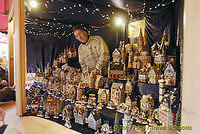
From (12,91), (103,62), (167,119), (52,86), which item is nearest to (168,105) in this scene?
(167,119)

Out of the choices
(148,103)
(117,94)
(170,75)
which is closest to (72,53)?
(117,94)

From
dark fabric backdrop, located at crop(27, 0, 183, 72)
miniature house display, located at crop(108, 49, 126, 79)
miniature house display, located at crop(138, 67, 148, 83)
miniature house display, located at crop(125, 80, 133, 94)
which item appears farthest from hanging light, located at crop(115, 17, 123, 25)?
miniature house display, located at crop(125, 80, 133, 94)

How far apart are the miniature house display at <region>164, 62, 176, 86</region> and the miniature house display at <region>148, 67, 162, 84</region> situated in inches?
4.5

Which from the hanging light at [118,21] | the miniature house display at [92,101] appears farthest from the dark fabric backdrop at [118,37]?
the miniature house display at [92,101]

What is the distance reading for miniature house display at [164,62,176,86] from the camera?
1.66m

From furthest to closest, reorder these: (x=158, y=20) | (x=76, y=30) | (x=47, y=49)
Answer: (x=47, y=49), (x=76, y=30), (x=158, y=20)

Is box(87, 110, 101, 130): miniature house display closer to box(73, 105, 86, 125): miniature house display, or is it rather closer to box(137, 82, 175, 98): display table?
box(73, 105, 86, 125): miniature house display

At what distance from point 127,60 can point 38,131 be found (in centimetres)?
182

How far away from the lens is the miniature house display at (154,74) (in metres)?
1.82

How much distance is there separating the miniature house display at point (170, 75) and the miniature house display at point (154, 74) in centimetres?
11

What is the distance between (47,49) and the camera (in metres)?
4.57

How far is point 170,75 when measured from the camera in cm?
168

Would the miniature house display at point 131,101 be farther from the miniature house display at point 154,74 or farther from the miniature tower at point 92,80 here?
the miniature tower at point 92,80

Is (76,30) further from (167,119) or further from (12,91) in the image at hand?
(167,119)
